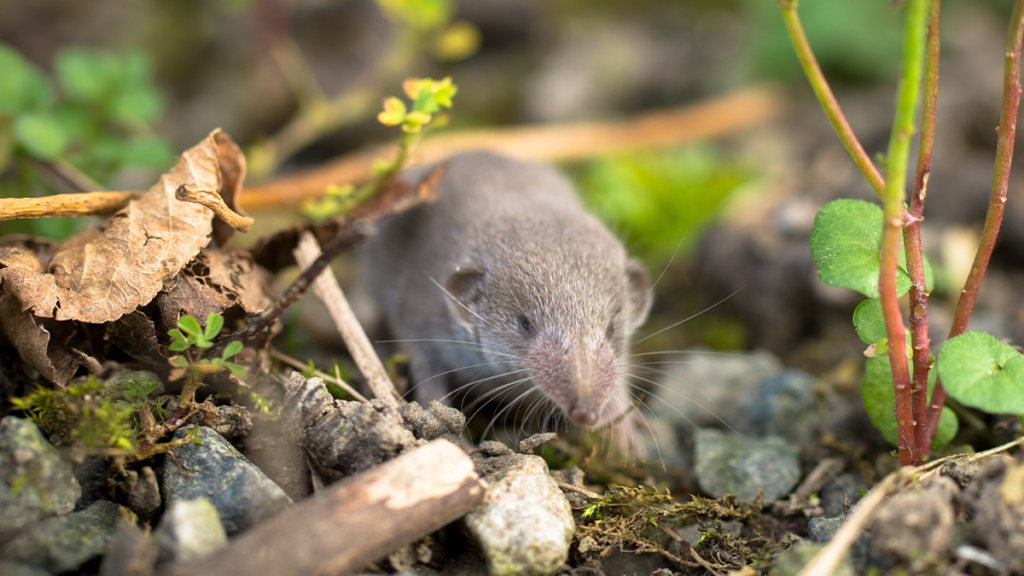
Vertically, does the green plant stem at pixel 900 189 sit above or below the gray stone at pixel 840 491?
above

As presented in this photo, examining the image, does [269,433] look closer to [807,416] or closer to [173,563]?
[173,563]

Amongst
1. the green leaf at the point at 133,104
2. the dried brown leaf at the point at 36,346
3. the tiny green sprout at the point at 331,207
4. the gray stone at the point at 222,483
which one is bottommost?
the gray stone at the point at 222,483

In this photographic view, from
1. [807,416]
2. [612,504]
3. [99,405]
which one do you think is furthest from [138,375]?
[807,416]

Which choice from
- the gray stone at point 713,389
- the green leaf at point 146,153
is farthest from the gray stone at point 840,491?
the green leaf at point 146,153

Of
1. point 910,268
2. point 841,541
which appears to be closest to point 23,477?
point 841,541

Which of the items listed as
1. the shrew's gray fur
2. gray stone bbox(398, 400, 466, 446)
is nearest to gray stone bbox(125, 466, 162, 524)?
gray stone bbox(398, 400, 466, 446)

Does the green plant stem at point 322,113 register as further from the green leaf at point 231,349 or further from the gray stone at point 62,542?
the gray stone at point 62,542
